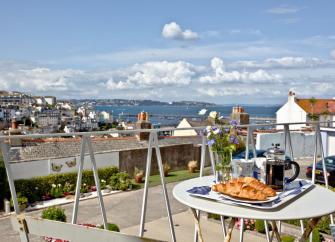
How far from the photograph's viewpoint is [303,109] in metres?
35.7

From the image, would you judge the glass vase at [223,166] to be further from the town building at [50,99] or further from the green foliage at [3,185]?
the town building at [50,99]

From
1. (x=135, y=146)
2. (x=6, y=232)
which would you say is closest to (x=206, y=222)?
(x=6, y=232)

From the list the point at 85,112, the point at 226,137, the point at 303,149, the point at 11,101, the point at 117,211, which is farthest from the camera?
the point at 11,101

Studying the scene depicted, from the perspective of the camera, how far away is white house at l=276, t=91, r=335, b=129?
3428cm

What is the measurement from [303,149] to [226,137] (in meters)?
24.6

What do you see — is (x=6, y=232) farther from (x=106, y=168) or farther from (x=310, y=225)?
(x=310, y=225)

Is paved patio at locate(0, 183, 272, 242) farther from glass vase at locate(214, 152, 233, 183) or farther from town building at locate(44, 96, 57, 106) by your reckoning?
town building at locate(44, 96, 57, 106)

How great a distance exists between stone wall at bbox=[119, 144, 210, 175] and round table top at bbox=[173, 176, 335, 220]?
17.1m

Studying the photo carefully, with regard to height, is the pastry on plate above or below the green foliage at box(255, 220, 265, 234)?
above

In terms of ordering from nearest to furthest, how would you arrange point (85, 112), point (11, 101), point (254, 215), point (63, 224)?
point (63, 224)
point (254, 215)
point (85, 112)
point (11, 101)

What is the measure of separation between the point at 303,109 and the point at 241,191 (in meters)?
35.1

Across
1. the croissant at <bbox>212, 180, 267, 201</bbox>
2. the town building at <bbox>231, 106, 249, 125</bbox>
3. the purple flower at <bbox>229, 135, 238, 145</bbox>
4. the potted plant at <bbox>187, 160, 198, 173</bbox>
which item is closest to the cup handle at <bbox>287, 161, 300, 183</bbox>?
the purple flower at <bbox>229, 135, 238, 145</bbox>

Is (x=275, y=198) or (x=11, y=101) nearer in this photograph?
(x=275, y=198)

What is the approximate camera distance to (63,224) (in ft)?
6.03
